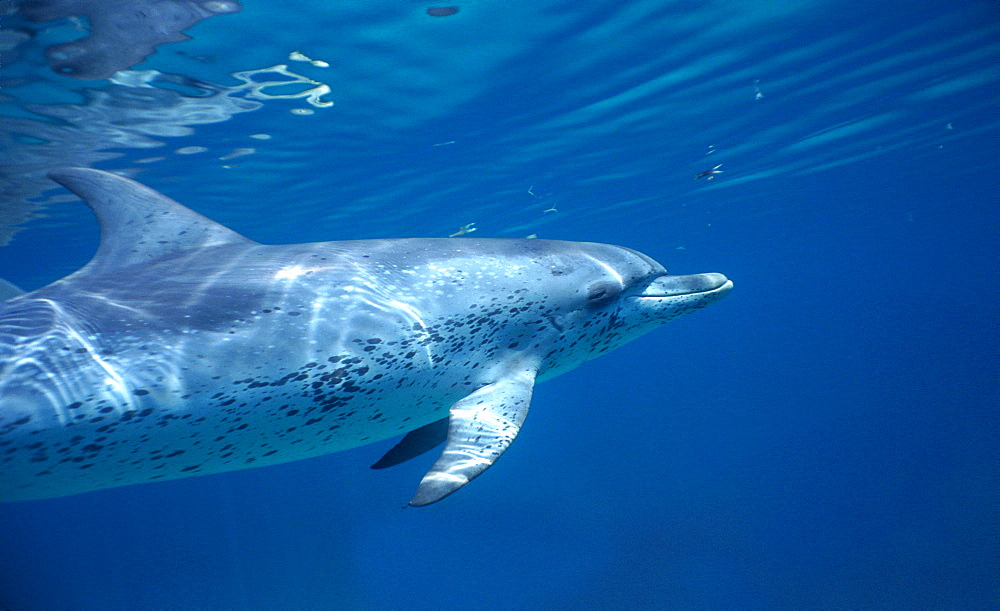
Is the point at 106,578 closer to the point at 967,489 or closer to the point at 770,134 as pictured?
the point at 770,134

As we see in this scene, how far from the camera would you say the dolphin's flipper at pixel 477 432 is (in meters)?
3.14

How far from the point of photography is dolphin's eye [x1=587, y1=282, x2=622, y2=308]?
461 cm

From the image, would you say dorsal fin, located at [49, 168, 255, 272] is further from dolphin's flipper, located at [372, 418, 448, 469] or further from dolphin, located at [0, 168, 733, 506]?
dolphin's flipper, located at [372, 418, 448, 469]

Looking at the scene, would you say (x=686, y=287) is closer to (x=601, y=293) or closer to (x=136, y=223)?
(x=601, y=293)

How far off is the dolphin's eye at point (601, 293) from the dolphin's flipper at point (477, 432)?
2.75 feet

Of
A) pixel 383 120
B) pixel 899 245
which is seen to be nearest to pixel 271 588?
pixel 383 120

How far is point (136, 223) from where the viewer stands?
448 cm

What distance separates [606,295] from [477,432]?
5.97 ft

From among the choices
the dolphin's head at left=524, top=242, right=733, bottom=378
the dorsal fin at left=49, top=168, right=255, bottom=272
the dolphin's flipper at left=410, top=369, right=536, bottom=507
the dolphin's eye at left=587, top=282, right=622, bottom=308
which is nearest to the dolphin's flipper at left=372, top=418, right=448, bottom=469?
the dolphin's flipper at left=410, top=369, right=536, bottom=507

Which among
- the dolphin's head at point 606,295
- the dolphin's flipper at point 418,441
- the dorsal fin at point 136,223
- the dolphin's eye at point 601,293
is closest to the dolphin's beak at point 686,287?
the dolphin's head at point 606,295

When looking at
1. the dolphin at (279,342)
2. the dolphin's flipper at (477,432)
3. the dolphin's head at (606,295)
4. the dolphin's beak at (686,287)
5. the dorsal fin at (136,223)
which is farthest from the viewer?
the dolphin's beak at (686,287)

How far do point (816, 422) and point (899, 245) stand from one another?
70.7ft

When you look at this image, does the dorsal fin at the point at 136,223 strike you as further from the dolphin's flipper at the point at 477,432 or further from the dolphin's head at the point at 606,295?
the dolphin's head at the point at 606,295

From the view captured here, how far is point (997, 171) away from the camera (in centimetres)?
2698
